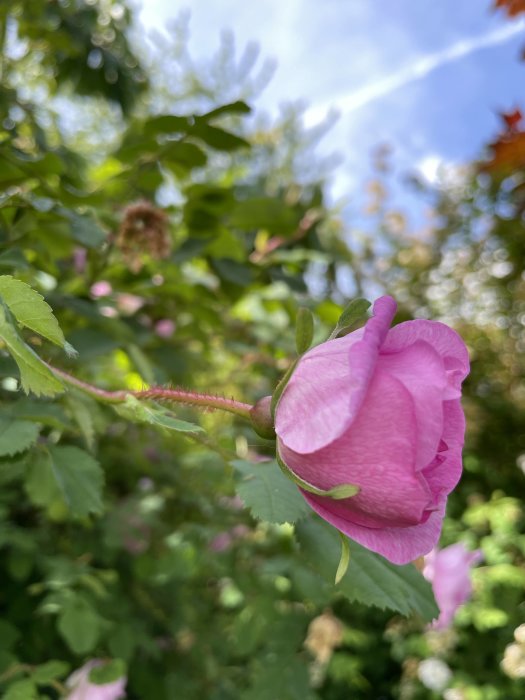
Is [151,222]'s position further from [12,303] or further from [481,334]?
[481,334]

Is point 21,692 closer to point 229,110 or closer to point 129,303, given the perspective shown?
point 229,110

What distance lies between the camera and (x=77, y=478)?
1.58 feet

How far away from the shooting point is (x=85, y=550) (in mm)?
970

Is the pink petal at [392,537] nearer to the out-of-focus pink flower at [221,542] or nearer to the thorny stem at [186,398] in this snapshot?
the thorny stem at [186,398]

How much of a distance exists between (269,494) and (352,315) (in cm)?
14

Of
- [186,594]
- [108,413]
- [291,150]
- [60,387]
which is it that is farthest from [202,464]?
[291,150]

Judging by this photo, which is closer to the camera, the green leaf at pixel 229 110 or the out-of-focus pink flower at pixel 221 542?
the green leaf at pixel 229 110

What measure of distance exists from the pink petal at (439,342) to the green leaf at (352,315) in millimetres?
35

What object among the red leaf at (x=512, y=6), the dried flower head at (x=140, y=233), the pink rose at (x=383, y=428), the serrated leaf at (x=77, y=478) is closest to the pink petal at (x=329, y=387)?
the pink rose at (x=383, y=428)

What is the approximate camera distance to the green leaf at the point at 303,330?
13.8 inches

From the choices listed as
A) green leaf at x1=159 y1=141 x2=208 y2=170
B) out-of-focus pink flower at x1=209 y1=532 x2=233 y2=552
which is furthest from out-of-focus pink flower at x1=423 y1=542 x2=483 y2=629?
green leaf at x1=159 y1=141 x2=208 y2=170

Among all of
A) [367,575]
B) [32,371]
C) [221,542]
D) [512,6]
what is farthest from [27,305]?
[512,6]

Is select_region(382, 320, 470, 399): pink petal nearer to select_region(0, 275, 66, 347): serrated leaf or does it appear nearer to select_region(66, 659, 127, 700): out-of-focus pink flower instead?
select_region(0, 275, 66, 347): serrated leaf

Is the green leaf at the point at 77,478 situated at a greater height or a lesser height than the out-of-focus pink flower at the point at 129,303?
greater
